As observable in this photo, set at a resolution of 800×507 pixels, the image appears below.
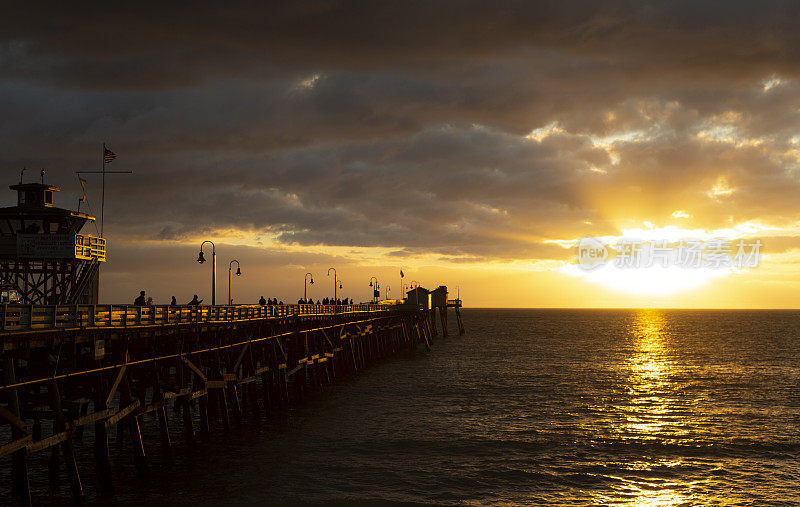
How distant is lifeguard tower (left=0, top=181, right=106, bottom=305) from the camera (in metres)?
37.8

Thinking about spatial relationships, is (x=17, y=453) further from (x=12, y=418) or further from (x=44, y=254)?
(x=44, y=254)

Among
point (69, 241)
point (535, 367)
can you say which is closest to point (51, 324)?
point (69, 241)

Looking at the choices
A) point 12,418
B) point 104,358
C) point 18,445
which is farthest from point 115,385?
point 12,418

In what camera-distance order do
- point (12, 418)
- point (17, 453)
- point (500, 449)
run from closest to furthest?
1. point (12, 418)
2. point (17, 453)
3. point (500, 449)

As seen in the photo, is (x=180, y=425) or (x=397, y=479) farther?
(x=180, y=425)

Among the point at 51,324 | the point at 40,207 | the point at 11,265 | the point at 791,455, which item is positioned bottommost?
the point at 791,455

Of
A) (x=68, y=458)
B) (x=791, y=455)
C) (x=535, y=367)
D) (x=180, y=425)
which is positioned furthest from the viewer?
(x=535, y=367)

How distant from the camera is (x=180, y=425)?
3250 cm

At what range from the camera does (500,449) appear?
1103 inches

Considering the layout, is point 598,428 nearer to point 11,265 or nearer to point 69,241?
point 69,241

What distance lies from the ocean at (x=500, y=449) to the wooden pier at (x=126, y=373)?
1466 millimetres

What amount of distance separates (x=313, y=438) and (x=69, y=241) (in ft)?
61.4

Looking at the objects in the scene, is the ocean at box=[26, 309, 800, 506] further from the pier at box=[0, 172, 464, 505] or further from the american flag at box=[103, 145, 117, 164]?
the american flag at box=[103, 145, 117, 164]

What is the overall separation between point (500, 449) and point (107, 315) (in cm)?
1572
